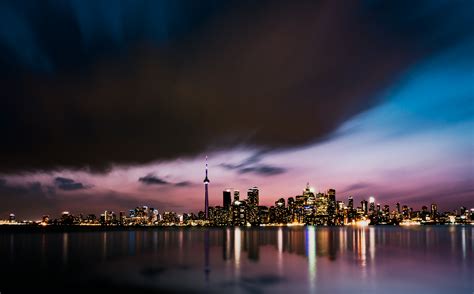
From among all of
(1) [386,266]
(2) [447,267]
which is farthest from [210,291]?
(2) [447,267]

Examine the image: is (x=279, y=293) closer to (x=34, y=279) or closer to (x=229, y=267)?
(x=229, y=267)

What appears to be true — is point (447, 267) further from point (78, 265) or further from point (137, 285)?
point (78, 265)

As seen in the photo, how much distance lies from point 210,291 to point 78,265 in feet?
86.9

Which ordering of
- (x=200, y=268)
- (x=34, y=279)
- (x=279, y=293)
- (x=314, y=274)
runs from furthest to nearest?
(x=200, y=268)
(x=314, y=274)
(x=34, y=279)
(x=279, y=293)

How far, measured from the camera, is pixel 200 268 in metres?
49.8

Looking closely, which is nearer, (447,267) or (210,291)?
(210,291)

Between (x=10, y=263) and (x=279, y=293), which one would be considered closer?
(x=279, y=293)

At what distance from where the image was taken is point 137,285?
35.8 m

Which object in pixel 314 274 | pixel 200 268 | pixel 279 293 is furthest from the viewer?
pixel 200 268

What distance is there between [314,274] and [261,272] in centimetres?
572

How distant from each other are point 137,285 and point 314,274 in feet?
61.6

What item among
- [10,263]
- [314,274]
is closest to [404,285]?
[314,274]

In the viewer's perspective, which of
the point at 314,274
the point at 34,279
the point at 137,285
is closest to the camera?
the point at 137,285

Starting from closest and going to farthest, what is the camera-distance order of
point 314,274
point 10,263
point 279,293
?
point 279,293 < point 314,274 < point 10,263
